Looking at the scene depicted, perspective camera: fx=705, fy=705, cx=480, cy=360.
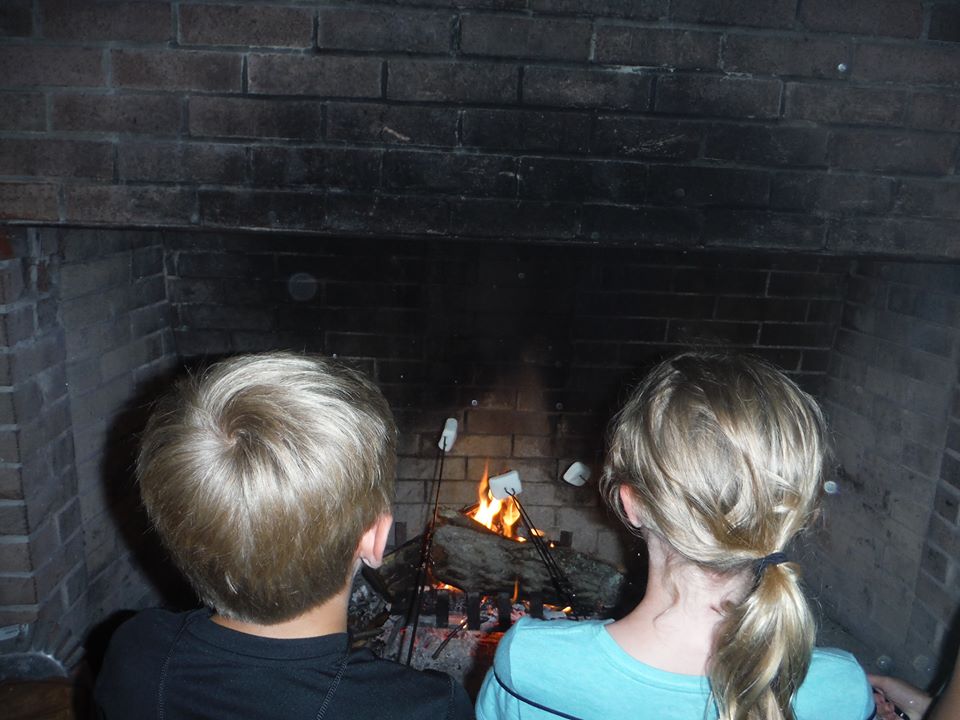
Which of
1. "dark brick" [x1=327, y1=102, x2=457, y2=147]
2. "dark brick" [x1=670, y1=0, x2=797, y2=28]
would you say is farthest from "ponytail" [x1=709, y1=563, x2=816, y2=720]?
"dark brick" [x1=670, y1=0, x2=797, y2=28]

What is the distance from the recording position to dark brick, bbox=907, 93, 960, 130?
2016 millimetres

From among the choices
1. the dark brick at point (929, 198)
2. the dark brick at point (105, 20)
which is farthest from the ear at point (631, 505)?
the dark brick at point (105, 20)

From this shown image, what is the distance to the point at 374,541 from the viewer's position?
1169 millimetres

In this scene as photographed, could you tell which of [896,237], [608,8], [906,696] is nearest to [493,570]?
[906,696]

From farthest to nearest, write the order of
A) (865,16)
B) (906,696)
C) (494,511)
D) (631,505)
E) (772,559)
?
(494,511), (865,16), (906,696), (631,505), (772,559)

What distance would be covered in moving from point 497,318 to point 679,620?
1.97 metres

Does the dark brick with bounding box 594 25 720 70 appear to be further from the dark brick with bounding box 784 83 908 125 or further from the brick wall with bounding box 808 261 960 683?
the brick wall with bounding box 808 261 960 683

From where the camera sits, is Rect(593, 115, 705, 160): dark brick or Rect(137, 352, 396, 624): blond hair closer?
Rect(137, 352, 396, 624): blond hair

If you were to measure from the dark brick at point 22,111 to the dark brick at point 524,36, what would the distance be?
1.15 m

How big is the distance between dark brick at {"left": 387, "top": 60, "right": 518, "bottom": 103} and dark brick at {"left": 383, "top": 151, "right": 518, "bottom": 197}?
0.51ft

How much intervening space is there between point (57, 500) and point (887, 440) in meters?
2.99

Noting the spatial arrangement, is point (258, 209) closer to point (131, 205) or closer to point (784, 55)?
point (131, 205)

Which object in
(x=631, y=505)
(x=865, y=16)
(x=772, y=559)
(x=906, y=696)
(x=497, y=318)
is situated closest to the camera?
(x=772, y=559)

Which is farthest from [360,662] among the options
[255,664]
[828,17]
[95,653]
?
[828,17]
